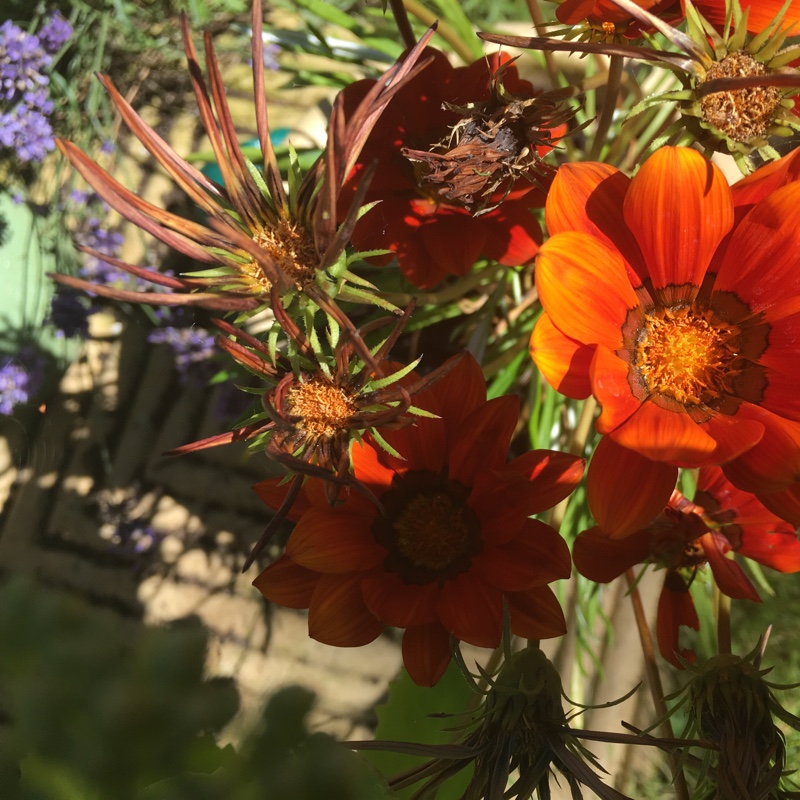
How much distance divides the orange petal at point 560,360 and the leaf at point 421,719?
328 millimetres

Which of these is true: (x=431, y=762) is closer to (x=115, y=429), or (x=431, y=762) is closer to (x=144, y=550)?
(x=144, y=550)

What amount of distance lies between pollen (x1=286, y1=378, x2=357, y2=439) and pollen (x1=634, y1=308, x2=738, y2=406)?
218 mm

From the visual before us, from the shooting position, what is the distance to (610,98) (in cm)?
57

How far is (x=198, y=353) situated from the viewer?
1104 mm

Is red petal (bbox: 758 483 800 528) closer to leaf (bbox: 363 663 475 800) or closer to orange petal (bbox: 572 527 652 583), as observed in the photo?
orange petal (bbox: 572 527 652 583)

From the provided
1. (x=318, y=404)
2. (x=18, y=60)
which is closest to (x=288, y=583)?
(x=318, y=404)

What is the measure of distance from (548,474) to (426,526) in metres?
0.12

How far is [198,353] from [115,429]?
23 centimetres

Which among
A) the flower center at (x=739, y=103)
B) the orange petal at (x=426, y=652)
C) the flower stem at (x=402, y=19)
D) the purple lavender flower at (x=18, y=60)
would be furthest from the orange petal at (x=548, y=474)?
the purple lavender flower at (x=18, y=60)

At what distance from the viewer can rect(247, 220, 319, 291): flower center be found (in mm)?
441

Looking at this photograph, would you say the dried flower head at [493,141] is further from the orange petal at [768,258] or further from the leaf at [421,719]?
the leaf at [421,719]

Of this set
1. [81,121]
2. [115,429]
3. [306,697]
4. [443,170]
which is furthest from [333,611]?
[81,121]

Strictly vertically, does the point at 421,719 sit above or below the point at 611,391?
below

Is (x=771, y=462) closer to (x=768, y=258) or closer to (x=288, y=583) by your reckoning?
(x=768, y=258)
